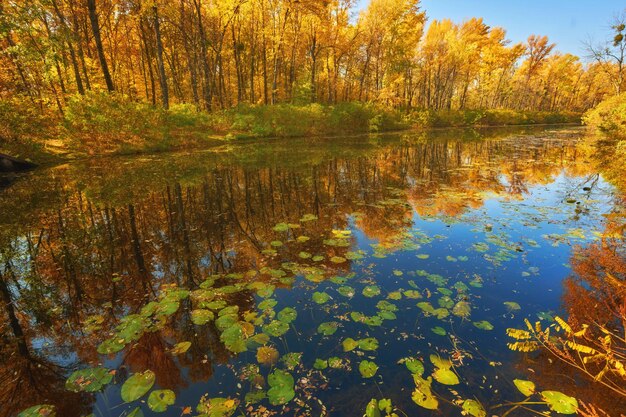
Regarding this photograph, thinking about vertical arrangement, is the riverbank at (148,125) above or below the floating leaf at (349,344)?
above

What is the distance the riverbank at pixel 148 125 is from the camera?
14.4 metres

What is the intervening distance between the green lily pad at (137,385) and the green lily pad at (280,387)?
1226 millimetres

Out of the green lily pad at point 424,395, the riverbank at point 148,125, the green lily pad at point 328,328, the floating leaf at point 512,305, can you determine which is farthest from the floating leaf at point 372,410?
the riverbank at point 148,125

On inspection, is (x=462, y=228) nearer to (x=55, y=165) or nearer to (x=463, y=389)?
(x=463, y=389)

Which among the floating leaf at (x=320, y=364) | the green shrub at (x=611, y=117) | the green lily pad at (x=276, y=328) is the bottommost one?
the floating leaf at (x=320, y=364)

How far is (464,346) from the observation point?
337 cm

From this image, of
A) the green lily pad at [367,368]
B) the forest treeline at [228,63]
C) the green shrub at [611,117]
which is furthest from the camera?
the green shrub at [611,117]

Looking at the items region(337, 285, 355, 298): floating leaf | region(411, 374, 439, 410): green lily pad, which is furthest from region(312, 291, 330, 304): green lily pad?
region(411, 374, 439, 410): green lily pad

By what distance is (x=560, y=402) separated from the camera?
261 cm

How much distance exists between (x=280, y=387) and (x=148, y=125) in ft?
66.4

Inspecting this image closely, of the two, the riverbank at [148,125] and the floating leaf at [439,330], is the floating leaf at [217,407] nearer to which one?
the floating leaf at [439,330]

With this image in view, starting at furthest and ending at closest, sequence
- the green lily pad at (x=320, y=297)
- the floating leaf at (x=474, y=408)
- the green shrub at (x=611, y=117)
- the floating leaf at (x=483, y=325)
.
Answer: the green shrub at (x=611, y=117) < the green lily pad at (x=320, y=297) < the floating leaf at (x=483, y=325) < the floating leaf at (x=474, y=408)

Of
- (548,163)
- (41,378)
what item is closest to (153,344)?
(41,378)

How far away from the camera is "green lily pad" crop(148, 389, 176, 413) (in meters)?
2.61
